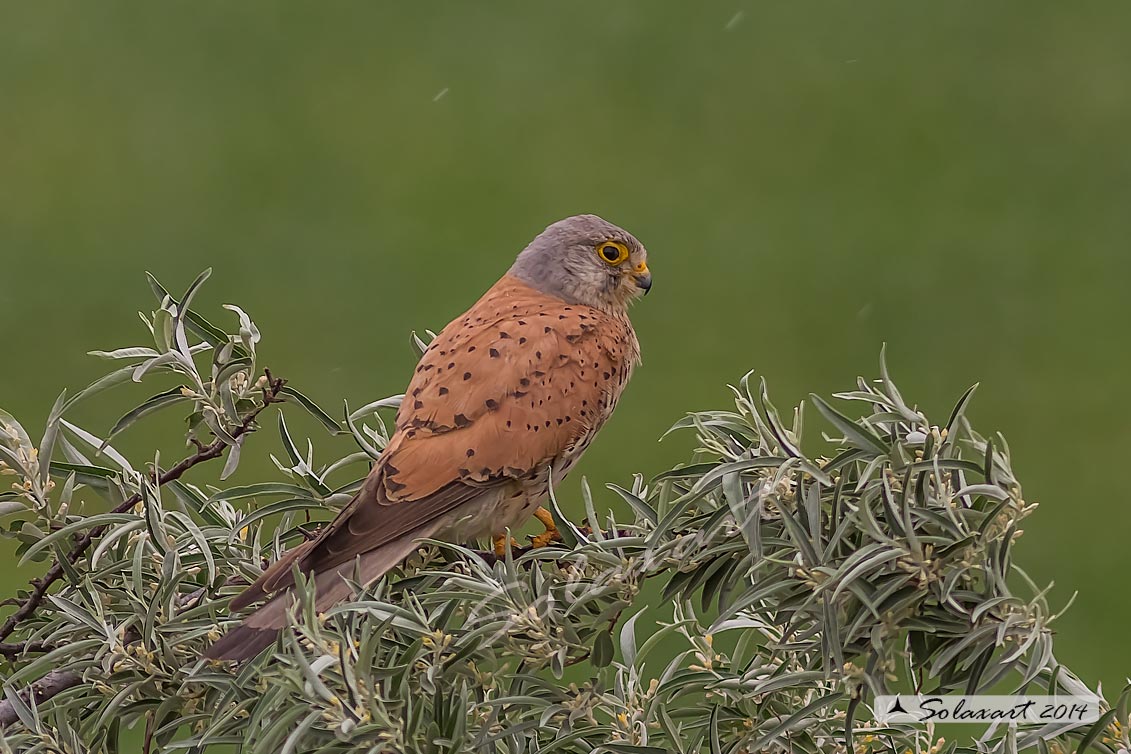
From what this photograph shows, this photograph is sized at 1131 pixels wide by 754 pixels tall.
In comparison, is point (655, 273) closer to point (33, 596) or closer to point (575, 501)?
point (575, 501)

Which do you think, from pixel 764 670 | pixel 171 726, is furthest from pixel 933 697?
pixel 171 726

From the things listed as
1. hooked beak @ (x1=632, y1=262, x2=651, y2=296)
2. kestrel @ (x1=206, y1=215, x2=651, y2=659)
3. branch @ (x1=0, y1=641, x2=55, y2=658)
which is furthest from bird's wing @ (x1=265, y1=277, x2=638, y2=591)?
branch @ (x1=0, y1=641, x2=55, y2=658)

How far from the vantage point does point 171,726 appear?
1.74 metres

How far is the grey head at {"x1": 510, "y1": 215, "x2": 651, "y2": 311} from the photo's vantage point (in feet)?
9.30

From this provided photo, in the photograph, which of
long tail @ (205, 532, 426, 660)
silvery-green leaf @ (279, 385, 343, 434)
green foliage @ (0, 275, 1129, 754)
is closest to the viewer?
green foliage @ (0, 275, 1129, 754)

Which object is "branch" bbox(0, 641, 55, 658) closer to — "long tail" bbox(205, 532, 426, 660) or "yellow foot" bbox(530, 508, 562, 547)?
"long tail" bbox(205, 532, 426, 660)

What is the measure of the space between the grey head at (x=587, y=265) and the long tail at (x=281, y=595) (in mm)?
866

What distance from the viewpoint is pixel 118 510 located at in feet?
6.22

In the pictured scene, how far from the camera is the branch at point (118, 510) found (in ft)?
5.86

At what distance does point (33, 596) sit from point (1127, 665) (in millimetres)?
4571

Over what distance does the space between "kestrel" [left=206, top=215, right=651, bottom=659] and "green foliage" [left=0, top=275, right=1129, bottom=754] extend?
0.31ft

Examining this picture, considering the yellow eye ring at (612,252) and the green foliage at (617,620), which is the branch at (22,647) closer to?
the green foliage at (617,620)

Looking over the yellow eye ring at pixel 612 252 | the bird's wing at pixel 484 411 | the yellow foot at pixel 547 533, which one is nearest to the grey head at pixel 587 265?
the yellow eye ring at pixel 612 252

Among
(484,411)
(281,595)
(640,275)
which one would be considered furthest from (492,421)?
(640,275)
